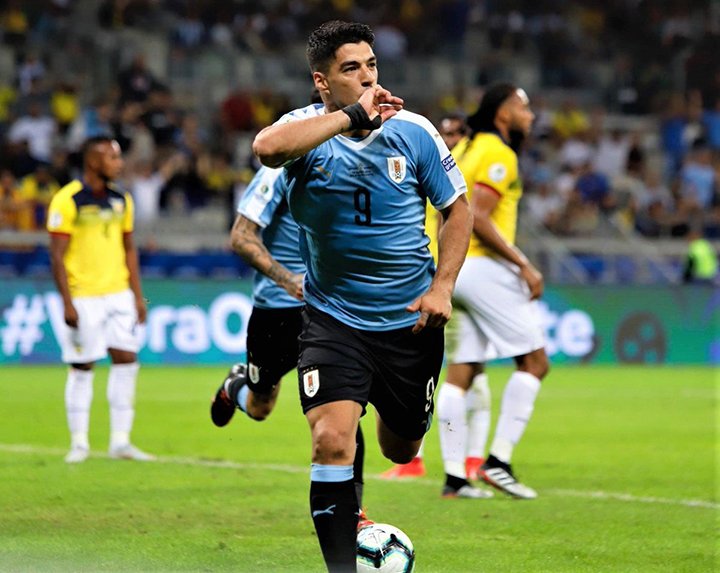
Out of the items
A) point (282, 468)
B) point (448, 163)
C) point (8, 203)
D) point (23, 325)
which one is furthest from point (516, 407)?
point (8, 203)

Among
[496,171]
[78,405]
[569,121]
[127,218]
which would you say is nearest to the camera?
[496,171]

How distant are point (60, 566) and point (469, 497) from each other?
10.5 feet

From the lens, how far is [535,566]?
6.32 meters

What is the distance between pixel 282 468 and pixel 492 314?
2086 mm

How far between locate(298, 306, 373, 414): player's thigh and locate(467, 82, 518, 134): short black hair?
3.46 m

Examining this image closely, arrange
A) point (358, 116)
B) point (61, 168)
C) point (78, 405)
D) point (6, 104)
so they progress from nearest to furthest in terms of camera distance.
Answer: point (358, 116) < point (78, 405) < point (61, 168) < point (6, 104)

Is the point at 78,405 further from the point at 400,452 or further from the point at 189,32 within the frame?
the point at 189,32

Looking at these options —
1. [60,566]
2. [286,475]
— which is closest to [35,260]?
[286,475]

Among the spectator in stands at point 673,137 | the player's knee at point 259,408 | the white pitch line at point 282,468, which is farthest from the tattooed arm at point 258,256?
the spectator in stands at point 673,137

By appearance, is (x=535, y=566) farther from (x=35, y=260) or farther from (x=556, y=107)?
(x=556, y=107)

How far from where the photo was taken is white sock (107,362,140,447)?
1044cm

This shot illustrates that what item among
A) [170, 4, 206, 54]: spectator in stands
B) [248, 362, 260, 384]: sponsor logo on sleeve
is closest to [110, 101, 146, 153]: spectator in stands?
[170, 4, 206, 54]: spectator in stands

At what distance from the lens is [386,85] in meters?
26.7

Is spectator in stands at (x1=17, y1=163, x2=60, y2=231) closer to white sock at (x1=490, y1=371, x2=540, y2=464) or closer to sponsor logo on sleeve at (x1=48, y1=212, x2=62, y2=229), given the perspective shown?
sponsor logo on sleeve at (x1=48, y1=212, x2=62, y2=229)
